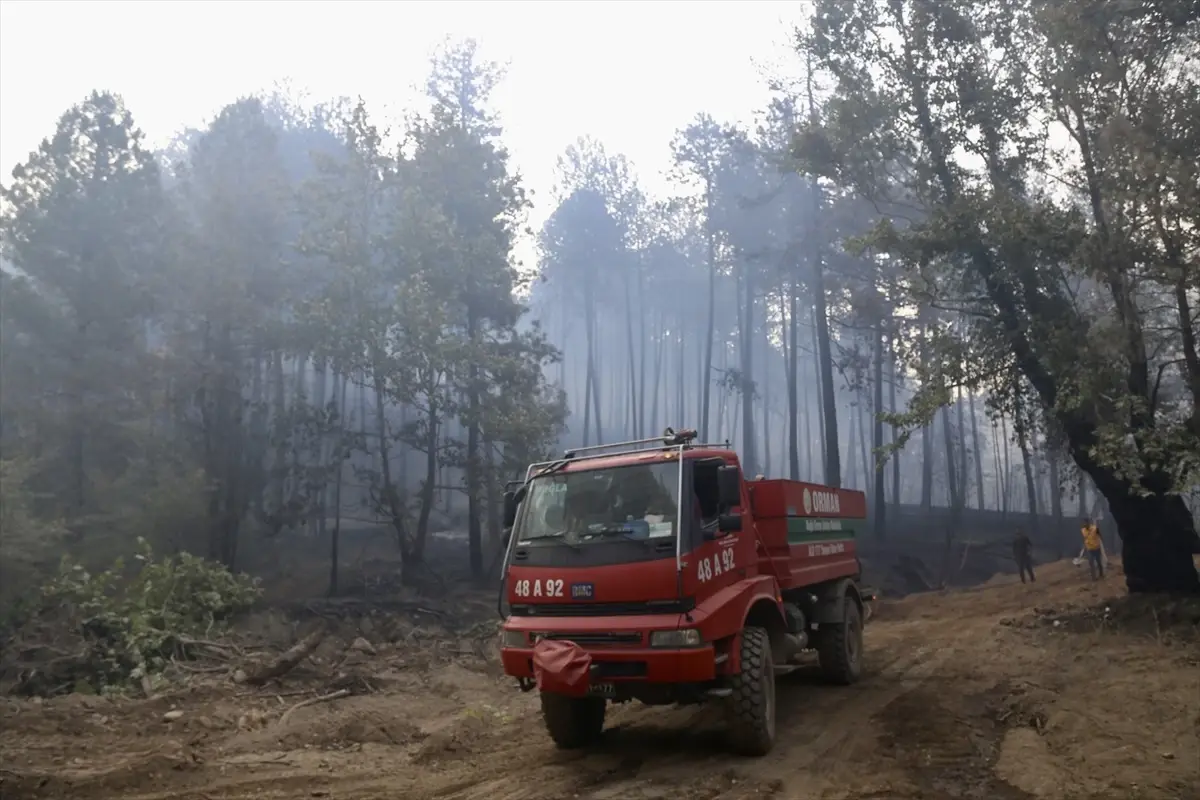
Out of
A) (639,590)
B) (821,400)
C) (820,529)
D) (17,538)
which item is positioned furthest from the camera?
(821,400)

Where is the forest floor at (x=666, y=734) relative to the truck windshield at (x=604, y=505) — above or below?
below

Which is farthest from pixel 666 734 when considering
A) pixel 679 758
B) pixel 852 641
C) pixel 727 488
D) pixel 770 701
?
pixel 852 641

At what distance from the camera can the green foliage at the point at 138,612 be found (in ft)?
43.5

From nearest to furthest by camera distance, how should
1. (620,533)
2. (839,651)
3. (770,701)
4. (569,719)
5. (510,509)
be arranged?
(620,533) → (770,701) → (569,719) → (510,509) → (839,651)

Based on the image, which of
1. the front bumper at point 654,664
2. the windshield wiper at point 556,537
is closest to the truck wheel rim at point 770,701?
the front bumper at point 654,664

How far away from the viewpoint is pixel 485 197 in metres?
28.9

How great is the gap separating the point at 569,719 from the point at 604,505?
209cm

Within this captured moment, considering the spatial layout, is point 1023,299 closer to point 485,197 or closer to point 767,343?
point 485,197

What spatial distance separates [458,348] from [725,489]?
720 inches

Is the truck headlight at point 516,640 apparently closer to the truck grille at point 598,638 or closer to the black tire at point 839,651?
the truck grille at point 598,638

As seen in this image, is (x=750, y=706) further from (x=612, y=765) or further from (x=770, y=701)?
(x=612, y=765)

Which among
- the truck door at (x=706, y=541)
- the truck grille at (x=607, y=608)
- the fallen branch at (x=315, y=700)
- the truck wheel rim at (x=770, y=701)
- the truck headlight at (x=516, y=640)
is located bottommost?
the fallen branch at (x=315, y=700)

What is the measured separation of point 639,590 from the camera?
7566 mm

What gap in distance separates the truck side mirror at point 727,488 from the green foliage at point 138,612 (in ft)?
31.1
